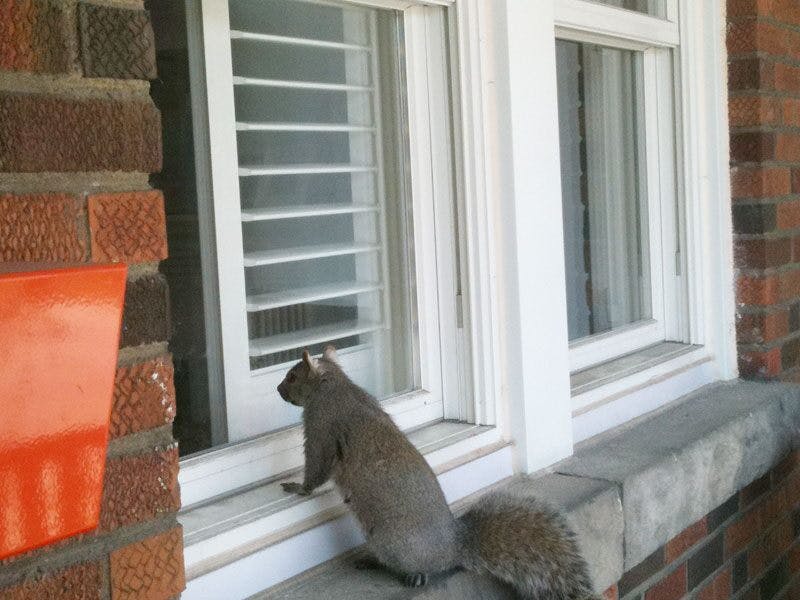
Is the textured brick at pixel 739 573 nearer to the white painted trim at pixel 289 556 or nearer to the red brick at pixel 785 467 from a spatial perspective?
the red brick at pixel 785 467

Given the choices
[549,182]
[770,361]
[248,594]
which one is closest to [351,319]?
[549,182]

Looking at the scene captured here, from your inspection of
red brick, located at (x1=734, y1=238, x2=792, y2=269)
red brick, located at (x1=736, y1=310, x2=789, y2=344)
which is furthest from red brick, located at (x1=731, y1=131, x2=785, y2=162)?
red brick, located at (x1=736, y1=310, x2=789, y2=344)

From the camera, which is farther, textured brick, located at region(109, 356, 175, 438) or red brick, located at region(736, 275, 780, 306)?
red brick, located at region(736, 275, 780, 306)

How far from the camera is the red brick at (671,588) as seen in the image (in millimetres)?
2746

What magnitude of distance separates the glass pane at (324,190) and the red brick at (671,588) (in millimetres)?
860

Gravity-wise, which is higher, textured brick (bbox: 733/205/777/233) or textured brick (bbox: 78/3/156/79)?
textured brick (bbox: 78/3/156/79)

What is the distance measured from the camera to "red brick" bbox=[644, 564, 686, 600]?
2746 millimetres

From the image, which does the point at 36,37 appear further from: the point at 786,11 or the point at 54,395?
the point at 786,11

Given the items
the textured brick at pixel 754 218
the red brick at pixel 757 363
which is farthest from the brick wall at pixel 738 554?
the textured brick at pixel 754 218

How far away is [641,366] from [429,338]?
2.85 feet

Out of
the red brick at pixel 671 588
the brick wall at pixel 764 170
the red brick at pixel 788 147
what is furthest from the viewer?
the red brick at pixel 788 147

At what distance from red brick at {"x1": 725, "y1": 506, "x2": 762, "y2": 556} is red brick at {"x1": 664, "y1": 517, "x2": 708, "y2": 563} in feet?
0.59

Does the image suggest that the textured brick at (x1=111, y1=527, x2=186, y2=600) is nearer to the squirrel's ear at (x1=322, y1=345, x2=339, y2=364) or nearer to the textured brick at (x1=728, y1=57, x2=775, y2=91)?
the squirrel's ear at (x1=322, y1=345, x2=339, y2=364)

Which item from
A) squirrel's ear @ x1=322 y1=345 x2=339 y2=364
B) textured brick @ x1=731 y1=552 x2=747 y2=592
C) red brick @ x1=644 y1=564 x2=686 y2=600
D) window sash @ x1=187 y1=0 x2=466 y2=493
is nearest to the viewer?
window sash @ x1=187 y1=0 x2=466 y2=493
